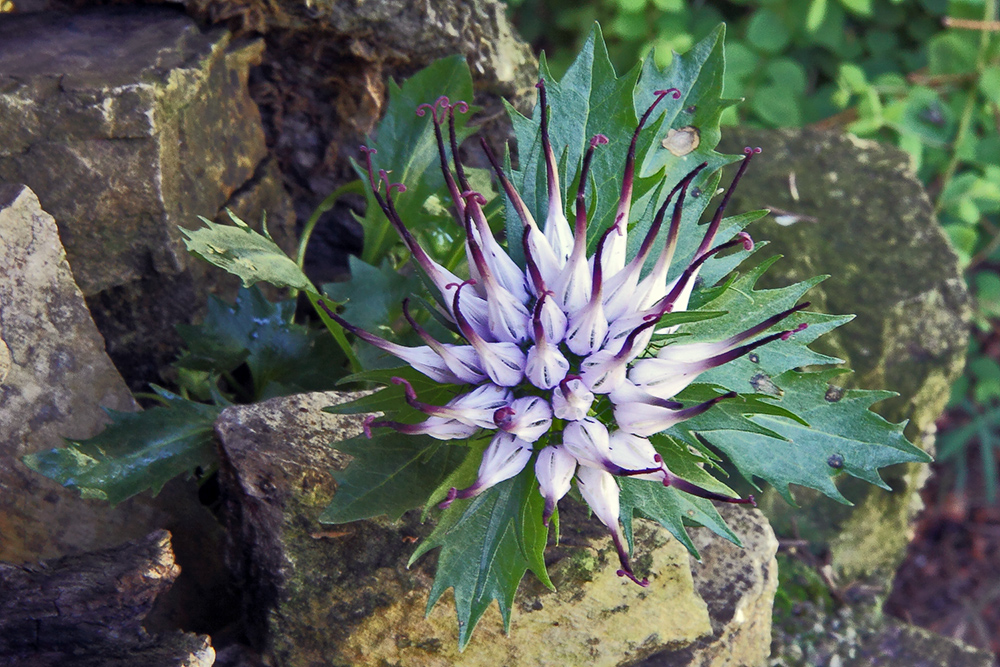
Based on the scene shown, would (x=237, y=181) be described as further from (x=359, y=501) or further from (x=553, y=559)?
(x=553, y=559)

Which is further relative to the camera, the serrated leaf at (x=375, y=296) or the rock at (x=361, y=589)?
the serrated leaf at (x=375, y=296)

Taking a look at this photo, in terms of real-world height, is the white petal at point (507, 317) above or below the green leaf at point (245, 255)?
above

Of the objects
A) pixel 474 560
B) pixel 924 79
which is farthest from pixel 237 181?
pixel 924 79

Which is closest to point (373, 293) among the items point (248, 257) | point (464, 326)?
point (248, 257)

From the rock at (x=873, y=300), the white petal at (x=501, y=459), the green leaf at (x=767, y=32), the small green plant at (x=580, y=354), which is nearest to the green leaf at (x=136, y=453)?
the small green plant at (x=580, y=354)

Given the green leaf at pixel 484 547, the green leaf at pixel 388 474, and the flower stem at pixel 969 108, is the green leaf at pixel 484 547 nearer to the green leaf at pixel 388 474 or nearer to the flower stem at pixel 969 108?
the green leaf at pixel 388 474

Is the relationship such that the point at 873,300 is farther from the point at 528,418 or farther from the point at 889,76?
the point at 528,418
